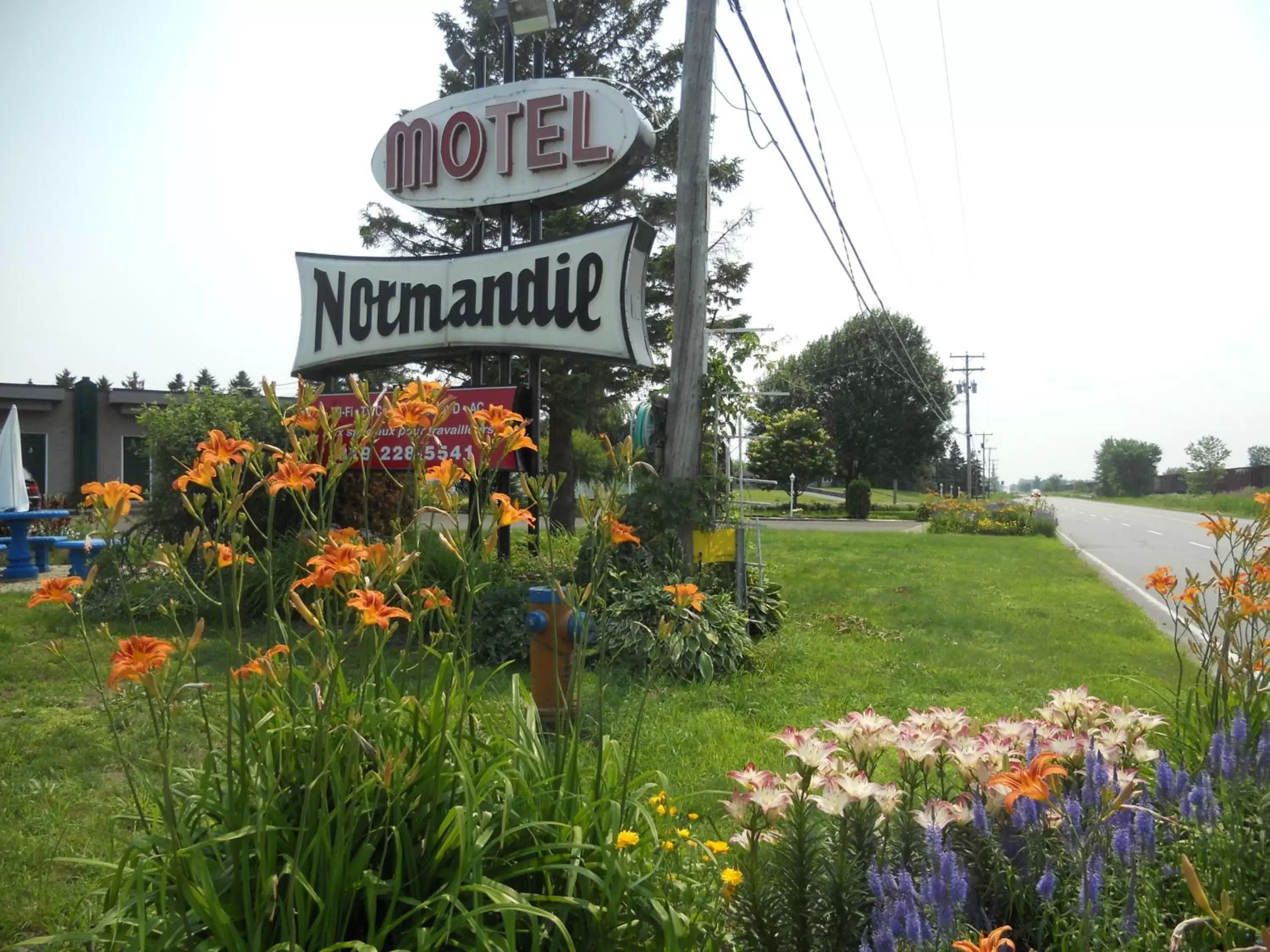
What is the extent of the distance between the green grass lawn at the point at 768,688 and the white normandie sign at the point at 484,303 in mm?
3311

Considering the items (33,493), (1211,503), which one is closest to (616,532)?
(33,493)

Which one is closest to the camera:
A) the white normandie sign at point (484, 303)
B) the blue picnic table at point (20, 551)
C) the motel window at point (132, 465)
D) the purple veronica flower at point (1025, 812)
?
the purple veronica flower at point (1025, 812)

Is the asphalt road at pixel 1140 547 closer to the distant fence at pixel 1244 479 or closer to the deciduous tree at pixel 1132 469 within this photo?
the distant fence at pixel 1244 479

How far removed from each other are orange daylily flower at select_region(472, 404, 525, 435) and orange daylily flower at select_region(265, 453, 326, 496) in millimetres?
380

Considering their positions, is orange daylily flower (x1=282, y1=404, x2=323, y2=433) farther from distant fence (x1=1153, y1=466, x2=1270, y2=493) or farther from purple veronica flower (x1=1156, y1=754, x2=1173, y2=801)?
distant fence (x1=1153, y1=466, x2=1270, y2=493)

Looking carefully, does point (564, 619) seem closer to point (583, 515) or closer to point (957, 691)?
point (583, 515)

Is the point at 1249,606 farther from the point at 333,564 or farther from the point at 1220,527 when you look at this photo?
the point at 333,564

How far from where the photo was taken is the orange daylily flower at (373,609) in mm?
1672

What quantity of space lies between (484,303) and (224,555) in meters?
7.11

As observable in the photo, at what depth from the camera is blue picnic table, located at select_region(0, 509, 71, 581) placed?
35.3 feet

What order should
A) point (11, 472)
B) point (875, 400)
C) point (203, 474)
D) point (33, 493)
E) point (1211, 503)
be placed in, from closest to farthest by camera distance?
1. point (203, 474)
2. point (11, 472)
3. point (33, 493)
4. point (1211, 503)
5. point (875, 400)

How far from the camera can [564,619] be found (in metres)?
3.92

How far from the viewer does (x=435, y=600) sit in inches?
77.0

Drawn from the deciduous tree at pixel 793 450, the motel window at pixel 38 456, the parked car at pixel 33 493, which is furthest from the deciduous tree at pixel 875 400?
the parked car at pixel 33 493
